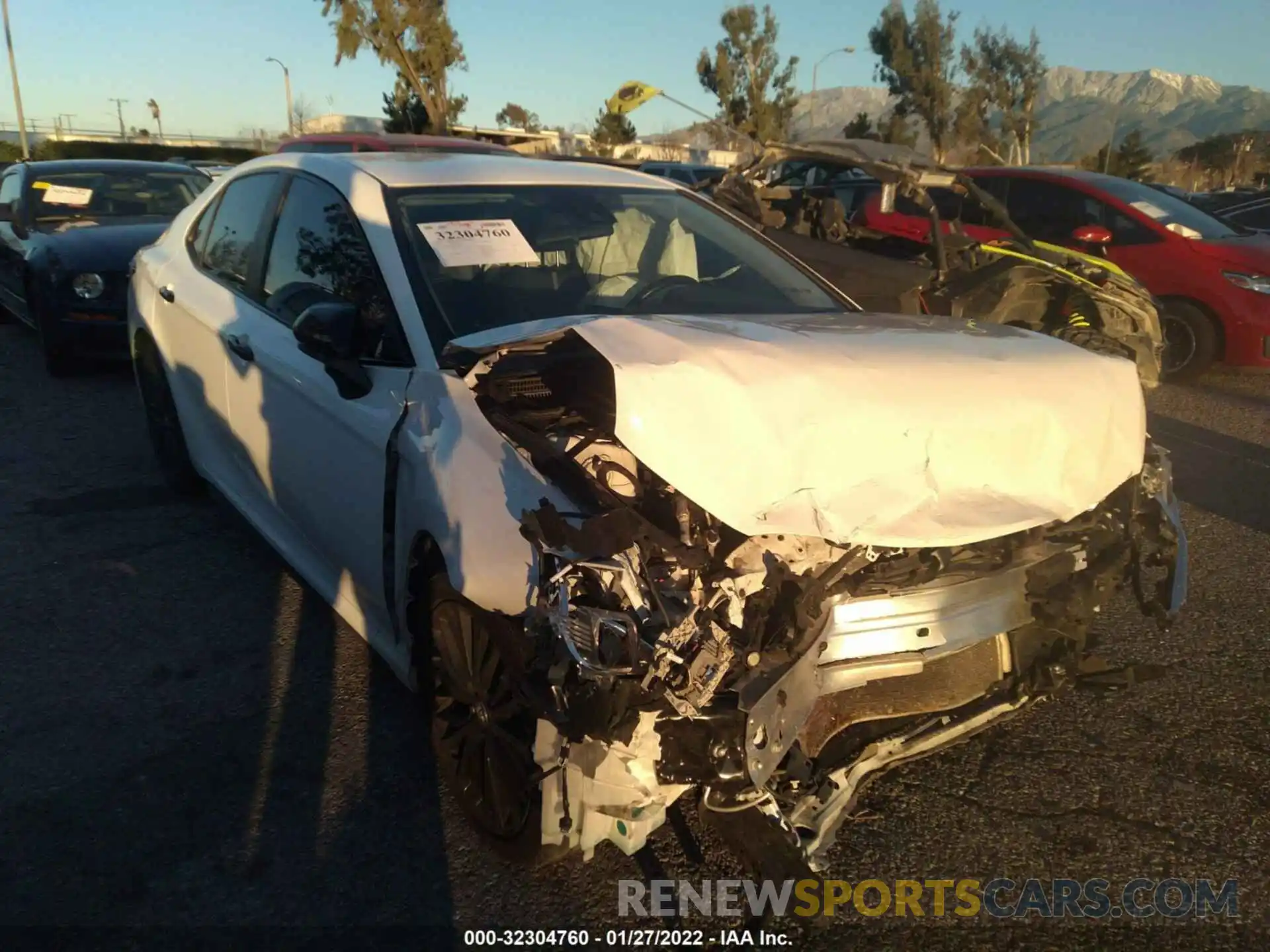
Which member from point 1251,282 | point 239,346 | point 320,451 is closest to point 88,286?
point 239,346

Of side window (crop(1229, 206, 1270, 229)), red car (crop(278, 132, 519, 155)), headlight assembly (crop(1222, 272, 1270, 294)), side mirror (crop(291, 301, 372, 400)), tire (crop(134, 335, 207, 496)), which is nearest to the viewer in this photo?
side mirror (crop(291, 301, 372, 400))

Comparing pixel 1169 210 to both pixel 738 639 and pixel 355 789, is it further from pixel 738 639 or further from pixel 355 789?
pixel 355 789

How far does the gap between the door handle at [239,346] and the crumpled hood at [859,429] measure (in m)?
1.51

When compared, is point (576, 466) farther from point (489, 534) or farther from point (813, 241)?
point (813, 241)

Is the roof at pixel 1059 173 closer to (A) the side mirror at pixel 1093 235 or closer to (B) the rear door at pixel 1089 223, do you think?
(B) the rear door at pixel 1089 223

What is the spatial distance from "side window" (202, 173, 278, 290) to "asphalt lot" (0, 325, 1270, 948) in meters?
1.30

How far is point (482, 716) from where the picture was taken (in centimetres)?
265

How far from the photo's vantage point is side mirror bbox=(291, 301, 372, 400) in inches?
116

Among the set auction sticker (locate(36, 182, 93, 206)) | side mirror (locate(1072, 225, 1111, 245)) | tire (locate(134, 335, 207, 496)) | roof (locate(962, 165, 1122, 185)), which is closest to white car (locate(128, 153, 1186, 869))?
tire (locate(134, 335, 207, 496))

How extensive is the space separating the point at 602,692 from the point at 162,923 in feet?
4.29

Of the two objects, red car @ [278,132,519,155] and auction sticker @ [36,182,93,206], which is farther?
red car @ [278,132,519,155]

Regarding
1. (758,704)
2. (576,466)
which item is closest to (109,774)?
(576,466)

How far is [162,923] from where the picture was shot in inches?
97.9

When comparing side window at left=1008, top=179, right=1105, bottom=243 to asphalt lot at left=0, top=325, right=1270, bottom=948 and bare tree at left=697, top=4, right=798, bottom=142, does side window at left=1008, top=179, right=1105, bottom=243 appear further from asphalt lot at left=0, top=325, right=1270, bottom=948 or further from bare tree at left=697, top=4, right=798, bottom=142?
bare tree at left=697, top=4, right=798, bottom=142
